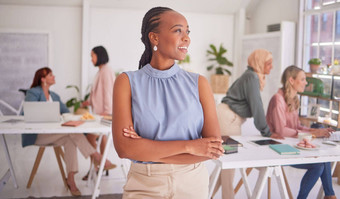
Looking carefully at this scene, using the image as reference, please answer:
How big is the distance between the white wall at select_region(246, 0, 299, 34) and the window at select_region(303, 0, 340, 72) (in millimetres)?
284

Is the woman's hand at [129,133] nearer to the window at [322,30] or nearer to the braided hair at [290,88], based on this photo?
the braided hair at [290,88]

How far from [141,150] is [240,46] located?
18.6ft

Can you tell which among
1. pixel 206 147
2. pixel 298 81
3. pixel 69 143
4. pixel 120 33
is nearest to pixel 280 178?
pixel 298 81

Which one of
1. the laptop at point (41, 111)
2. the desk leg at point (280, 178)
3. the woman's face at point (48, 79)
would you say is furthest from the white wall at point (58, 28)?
the desk leg at point (280, 178)

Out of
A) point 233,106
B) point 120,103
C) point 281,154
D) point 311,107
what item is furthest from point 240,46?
point 120,103

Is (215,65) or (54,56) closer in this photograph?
(54,56)

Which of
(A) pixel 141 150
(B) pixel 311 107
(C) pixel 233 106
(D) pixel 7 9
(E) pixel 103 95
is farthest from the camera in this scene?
(D) pixel 7 9

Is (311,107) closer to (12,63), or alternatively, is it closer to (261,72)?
(261,72)

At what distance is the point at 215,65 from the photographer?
692 cm

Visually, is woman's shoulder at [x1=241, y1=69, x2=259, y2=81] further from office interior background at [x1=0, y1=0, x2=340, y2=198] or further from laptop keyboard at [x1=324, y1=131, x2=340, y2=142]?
office interior background at [x1=0, y1=0, x2=340, y2=198]

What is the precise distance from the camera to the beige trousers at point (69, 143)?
11.4 ft

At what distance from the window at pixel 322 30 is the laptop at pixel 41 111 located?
344 centimetres

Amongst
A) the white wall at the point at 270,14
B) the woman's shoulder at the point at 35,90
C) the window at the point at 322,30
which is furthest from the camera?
the white wall at the point at 270,14

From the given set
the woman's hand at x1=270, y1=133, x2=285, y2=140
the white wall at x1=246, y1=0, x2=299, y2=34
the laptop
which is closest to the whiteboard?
the laptop
